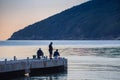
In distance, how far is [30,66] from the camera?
44.8 m

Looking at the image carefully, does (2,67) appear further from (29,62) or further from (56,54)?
(56,54)

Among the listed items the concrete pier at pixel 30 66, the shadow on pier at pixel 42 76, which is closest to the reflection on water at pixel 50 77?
the shadow on pier at pixel 42 76

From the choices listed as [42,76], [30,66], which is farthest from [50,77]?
[30,66]

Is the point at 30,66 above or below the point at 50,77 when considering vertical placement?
above

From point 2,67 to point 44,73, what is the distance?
7281 millimetres

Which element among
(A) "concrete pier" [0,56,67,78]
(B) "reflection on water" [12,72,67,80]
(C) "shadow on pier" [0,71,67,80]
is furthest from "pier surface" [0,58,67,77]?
(B) "reflection on water" [12,72,67,80]

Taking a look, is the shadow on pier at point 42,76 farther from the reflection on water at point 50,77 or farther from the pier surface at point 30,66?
the pier surface at point 30,66

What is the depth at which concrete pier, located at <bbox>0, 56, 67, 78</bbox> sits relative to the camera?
41659 millimetres

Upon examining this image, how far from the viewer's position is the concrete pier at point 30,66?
137ft

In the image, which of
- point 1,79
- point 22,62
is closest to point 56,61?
point 22,62

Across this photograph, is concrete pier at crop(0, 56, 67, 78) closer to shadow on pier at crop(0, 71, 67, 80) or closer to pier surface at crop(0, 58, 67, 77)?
pier surface at crop(0, 58, 67, 77)

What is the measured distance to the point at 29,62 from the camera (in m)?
44.5

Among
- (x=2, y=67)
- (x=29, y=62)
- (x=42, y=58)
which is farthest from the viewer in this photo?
(x=42, y=58)

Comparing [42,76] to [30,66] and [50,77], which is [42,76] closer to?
[50,77]
